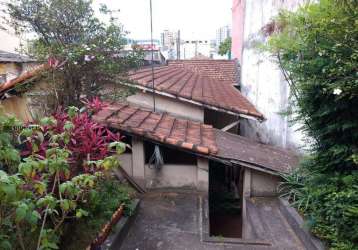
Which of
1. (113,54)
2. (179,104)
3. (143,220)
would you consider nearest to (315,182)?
(143,220)

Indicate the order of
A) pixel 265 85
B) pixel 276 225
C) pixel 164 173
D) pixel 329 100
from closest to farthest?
pixel 329 100, pixel 276 225, pixel 164 173, pixel 265 85

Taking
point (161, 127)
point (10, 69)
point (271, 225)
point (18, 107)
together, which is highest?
point (10, 69)

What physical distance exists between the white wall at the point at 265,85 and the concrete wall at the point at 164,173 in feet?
7.30

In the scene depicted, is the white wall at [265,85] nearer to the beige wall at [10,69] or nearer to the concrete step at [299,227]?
the concrete step at [299,227]

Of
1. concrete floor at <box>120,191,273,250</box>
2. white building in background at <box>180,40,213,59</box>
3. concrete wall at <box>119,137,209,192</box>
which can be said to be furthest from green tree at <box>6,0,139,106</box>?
white building in background at <box>180,40,213,59</box>

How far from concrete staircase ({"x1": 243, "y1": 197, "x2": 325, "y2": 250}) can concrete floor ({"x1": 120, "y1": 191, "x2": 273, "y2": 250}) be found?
48 cm

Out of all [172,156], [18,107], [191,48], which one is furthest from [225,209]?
[191,48]

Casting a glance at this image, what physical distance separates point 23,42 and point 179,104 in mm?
4560

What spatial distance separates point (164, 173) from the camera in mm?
6996

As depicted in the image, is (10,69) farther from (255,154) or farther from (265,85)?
(255,154)

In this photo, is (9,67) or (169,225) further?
(9,67)

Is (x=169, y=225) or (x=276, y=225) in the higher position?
(x=169, y=225)

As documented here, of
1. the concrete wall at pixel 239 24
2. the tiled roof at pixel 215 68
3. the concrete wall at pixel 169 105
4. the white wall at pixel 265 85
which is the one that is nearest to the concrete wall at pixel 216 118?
the white wall at pixel 265 85

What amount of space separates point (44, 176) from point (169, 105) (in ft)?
22.0
